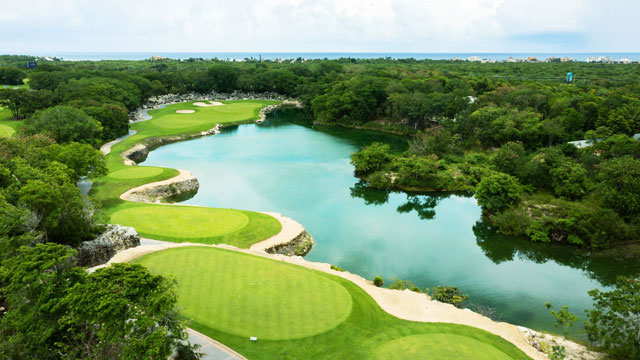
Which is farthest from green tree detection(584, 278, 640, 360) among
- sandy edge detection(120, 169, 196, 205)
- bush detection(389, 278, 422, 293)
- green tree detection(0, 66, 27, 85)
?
green tree detection(0, 66, 27, 85)

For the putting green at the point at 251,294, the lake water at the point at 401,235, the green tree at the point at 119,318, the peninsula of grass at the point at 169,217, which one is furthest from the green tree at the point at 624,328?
the peninsula of grass at the point at 169,217

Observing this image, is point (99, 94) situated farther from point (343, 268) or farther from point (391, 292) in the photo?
point (391, 292)

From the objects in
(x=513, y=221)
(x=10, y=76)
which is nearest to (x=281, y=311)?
(x=513, y=221)

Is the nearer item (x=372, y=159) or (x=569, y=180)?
(x=569, y=180)

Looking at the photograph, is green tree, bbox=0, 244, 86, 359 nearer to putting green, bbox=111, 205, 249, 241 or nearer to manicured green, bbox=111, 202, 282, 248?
manicured green, bbox=111, 202, 282, 248

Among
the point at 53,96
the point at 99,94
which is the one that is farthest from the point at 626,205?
the point at 53,96

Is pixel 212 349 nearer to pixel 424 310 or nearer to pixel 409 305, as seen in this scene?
pixel 409 305
